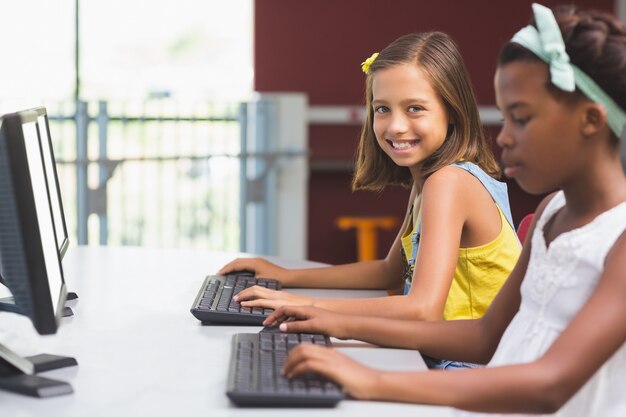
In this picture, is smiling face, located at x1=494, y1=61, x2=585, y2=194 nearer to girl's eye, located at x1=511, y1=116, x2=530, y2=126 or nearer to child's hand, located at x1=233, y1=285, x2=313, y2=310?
girl's eye, located at x1=511, y1=116, x2=530, y2=126

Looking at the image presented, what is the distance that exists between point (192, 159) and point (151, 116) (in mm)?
273

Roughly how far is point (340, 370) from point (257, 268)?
0.88m

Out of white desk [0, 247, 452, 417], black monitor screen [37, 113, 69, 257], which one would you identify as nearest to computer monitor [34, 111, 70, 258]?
black monitor screen [37, 113, 69, 257]

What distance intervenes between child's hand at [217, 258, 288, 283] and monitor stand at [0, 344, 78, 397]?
0.70 meters

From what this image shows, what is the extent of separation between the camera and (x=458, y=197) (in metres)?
1.73

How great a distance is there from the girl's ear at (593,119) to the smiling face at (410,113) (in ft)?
2.17

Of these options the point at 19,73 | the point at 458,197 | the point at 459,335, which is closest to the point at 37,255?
the point at 459,335

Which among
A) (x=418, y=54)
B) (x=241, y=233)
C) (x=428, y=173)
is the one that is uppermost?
(x=418, y=54)

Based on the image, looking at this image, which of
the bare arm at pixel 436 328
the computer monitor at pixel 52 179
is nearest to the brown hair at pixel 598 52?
the bare arm at pixel 436 328

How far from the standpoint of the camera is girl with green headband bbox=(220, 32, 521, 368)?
1697 millimetres

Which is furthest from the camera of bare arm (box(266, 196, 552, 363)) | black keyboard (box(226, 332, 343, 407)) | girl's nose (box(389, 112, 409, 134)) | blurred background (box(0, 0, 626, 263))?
blurred background (box(0, 0, 626, 263))

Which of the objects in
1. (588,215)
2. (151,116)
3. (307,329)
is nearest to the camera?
(588,215)

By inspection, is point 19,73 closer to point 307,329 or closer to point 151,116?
point 151,116

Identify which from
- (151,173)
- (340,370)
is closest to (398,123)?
(340,370)
